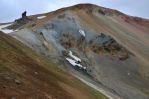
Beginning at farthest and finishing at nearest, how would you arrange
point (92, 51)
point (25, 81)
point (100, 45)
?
point (100, 45)
point (92, 51)
point (25, 81)

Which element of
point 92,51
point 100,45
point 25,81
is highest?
point 100,45

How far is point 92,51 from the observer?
152 ft

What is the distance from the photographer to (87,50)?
46250 mm

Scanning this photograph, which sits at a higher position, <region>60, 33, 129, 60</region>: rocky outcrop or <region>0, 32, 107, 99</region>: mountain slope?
<region>60, 33, 129, 60</region>: rocky outcrop

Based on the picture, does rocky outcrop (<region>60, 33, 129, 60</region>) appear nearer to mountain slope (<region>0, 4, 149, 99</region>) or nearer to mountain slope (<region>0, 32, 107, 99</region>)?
mountain slope (<region>0, 4, 149, 99</region>)

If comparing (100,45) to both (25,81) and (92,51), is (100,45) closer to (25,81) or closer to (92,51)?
(92,51)

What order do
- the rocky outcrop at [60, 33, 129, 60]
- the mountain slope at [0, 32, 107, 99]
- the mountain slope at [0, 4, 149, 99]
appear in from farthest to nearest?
the rocky outcrop at [60, 33, 129, 60] < the mountain slope at [0, 4, 149, 99] < the mountain slope at [0, 32, 107, 99]

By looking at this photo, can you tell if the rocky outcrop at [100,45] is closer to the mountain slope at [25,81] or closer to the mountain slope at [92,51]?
the mountain slope at [92,51]

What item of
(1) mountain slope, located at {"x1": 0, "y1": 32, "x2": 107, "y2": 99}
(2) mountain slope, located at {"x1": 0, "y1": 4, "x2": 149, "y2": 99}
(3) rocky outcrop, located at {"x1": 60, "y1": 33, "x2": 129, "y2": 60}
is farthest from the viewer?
(3) rocky outcrop, located at {"x1": 60, "y1": 33, "x2": 129, "y2": 60}

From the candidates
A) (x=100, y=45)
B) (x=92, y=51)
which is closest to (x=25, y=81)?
(x=92, y=51)

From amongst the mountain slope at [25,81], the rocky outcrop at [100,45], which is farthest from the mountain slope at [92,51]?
the mountain slope at [25,81]

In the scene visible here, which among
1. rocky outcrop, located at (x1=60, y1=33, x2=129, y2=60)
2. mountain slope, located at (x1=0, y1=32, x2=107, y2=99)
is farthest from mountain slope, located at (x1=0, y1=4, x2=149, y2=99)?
mountain slope, located at (x1=0, y1=32, x2=107, y2=99)

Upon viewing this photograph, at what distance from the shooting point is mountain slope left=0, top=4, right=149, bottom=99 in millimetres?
37312

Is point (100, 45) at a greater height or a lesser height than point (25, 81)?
greater
